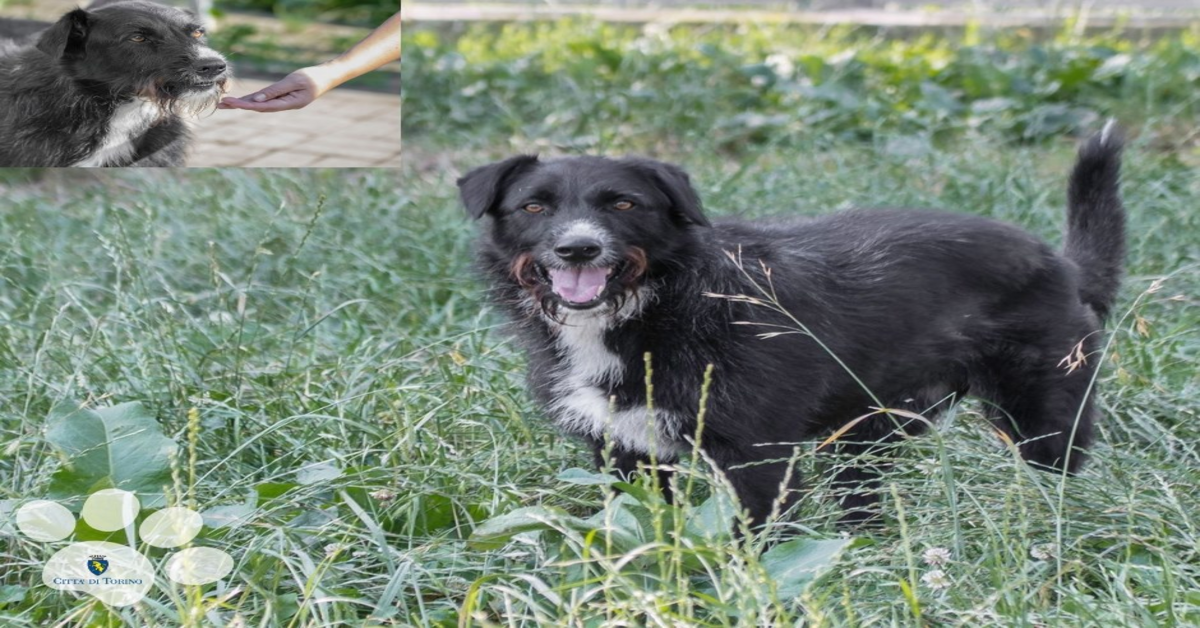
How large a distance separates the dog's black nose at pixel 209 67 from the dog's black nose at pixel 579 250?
3.65 ft

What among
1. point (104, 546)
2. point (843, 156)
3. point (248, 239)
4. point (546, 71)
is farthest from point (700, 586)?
point (546, 71)

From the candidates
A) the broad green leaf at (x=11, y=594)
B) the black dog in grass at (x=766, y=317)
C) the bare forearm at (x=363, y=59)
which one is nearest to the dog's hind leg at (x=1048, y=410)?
the black dog in grass at (x=766, y=317)

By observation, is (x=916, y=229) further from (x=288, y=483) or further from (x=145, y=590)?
(x=145, y=590)

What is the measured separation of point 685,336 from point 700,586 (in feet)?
2.47

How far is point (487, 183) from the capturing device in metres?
3.71

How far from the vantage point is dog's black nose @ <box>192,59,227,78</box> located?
11.9ft

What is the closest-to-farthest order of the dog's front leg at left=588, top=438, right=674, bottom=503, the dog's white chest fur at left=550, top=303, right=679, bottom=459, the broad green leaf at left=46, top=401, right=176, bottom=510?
the broad green leaf at left=46, top=401, right=176, bottom=510 < the dog's white chest fur at left=550, top=303, right=679, bottom=459 < the dog's front leg at left=588, top=438, right=674, bottom=503

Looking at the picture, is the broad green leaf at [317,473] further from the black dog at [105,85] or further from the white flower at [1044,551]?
the white flower at [1044,551]

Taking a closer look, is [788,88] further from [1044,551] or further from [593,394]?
[1044,551]

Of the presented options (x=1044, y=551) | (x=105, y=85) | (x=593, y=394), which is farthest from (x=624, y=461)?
(x=105, y=85)

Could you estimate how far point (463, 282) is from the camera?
5.35 m

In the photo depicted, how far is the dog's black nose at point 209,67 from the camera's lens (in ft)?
11.9

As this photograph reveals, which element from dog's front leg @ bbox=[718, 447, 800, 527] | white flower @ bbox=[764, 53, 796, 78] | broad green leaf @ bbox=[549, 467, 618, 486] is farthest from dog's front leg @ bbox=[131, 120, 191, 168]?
white flower @ bbox=[764, 53, 796, 78]

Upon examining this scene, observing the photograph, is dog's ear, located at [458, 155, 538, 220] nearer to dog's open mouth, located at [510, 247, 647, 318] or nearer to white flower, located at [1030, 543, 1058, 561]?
dog's open mouth, located at [510, 247, 647, 318]
